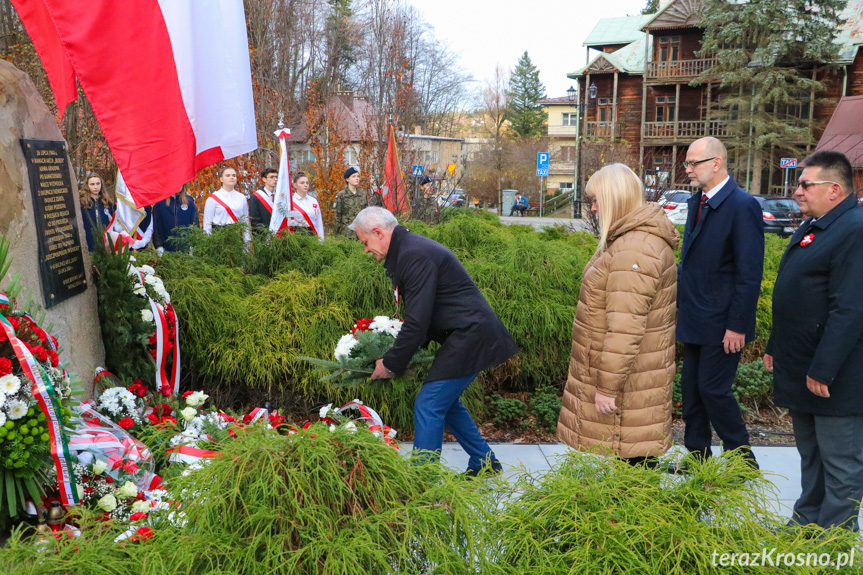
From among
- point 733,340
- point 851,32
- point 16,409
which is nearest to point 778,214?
point 851,32

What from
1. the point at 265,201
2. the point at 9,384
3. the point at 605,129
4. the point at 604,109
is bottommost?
the point at 9,384

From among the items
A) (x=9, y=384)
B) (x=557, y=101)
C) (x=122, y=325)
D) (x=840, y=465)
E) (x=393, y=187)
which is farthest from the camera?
(x=557, y=101)

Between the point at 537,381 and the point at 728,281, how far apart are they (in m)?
2.51

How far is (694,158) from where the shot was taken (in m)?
4.32

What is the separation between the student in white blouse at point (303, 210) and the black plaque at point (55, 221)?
4.62 m

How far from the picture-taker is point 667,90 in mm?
43281

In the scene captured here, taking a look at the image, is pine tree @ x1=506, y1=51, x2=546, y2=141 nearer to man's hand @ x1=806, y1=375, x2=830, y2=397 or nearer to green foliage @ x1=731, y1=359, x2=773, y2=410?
green foliage @ x1=731, y1=359, x2=773, y2=410

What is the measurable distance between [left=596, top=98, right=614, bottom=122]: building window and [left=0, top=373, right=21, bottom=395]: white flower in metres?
44.7

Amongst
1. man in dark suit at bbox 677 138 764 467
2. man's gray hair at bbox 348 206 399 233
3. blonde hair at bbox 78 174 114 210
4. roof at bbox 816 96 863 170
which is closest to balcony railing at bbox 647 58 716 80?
roof at bbox 816 96 863 170

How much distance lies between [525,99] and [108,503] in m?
76.1

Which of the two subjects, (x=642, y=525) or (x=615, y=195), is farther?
(x=615, y=195)

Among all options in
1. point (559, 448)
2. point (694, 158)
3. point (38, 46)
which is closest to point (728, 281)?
point (694, 158)

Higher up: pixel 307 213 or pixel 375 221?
pixel 375 221

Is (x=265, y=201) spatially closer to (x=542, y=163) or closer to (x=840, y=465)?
(x=840, y=465)
